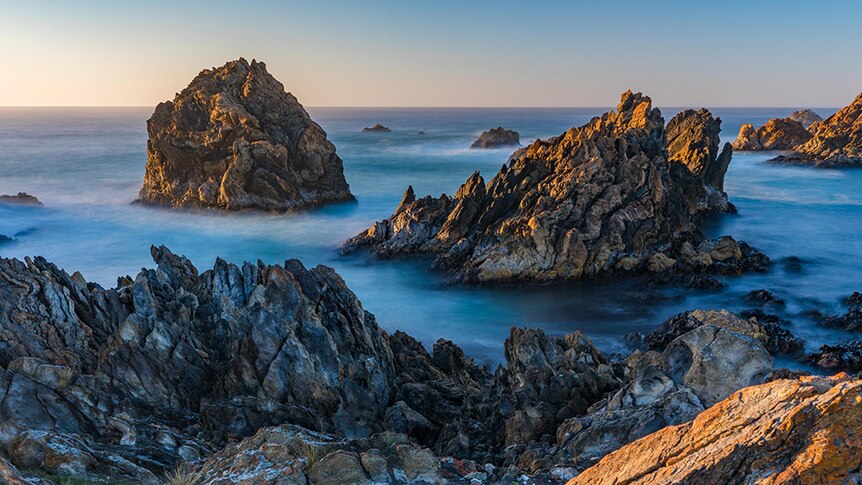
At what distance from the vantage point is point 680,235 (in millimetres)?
36906

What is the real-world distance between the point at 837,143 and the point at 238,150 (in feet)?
284

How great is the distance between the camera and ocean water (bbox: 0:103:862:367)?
28094mm

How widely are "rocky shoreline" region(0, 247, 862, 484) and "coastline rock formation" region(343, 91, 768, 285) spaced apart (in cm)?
1342

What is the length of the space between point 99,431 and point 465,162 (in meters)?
82.3

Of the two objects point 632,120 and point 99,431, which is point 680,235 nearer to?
point 632,120

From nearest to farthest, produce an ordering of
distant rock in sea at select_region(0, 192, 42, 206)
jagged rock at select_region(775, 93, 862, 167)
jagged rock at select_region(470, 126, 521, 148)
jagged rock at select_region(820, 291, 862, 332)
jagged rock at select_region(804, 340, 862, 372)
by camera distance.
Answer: jagged rock at select_region(804, 340, 862, 372)
jagged rock at select_region(820, 291, 862, 332)
distant rock in sea at select_region(0, 192, 42, 206)
jagged rock at select_region(775, 93, 862, 167)
jagged rock at select_region(470, 126, 521, 148)

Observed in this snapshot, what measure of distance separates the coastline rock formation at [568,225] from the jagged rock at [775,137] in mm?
70529

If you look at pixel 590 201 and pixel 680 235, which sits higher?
pixel 590 201

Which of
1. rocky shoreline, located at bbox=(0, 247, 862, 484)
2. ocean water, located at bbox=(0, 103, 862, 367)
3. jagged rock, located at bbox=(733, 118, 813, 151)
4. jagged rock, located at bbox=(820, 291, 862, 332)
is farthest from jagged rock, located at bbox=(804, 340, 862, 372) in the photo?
jagged rock, located at bbox=(733, 118, 813, 151)

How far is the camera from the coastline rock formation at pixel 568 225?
3231 centimetres

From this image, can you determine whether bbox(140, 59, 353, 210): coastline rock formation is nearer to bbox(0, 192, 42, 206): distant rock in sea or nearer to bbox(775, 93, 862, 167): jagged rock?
bbox(0, 192, 42, 206): distant rock in sea

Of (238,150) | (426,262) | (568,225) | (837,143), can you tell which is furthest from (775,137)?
(238,150)

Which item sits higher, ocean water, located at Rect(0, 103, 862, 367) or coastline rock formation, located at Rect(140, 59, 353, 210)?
coastline rock formation, located at Rect(140, 59, 353, 210)

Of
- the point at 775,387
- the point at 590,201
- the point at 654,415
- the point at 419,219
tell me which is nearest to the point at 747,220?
the point at 590,201
